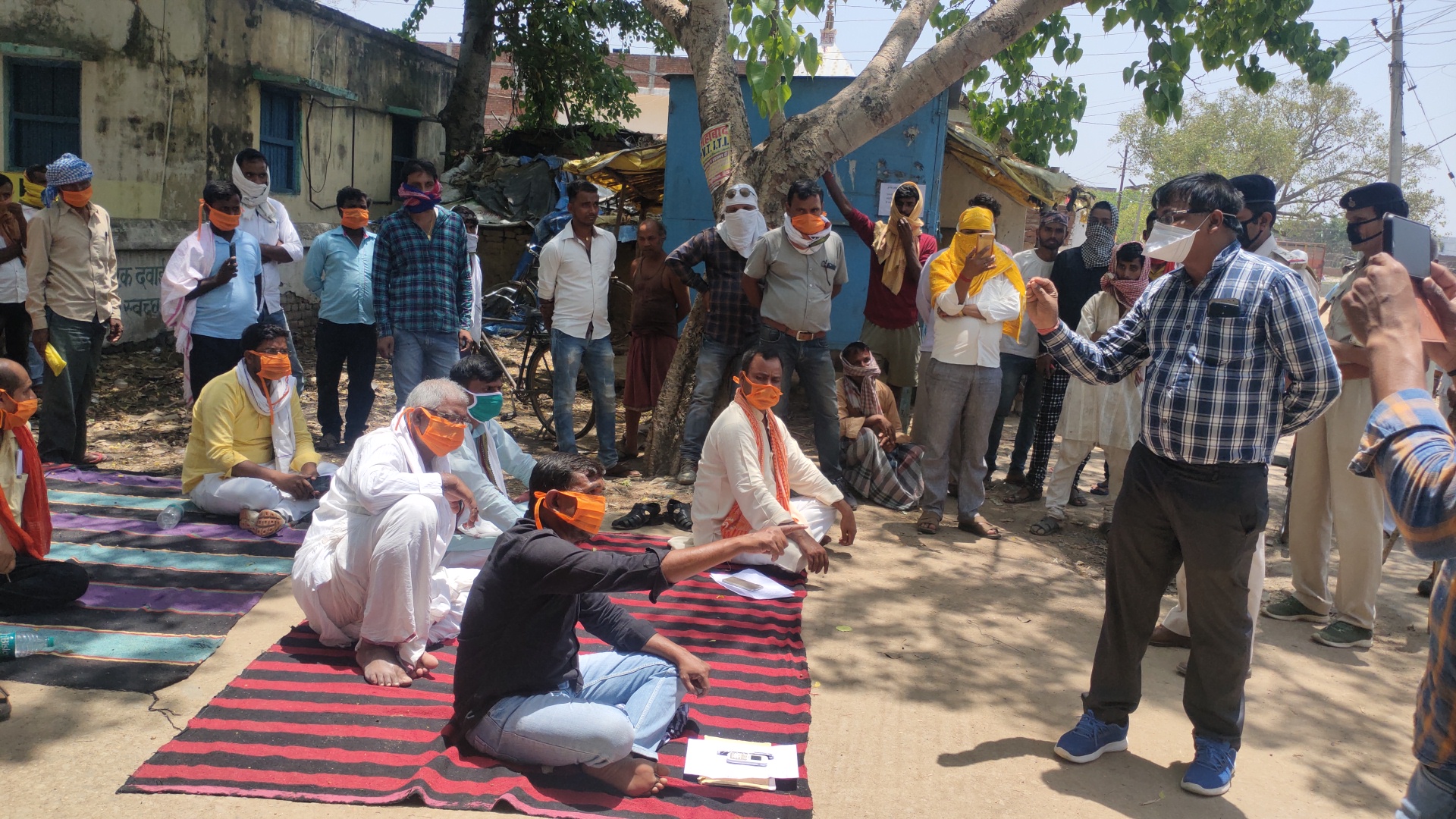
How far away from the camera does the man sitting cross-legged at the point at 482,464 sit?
194 inches

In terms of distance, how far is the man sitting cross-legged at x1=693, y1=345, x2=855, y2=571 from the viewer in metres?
4.95

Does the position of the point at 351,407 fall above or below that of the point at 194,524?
above

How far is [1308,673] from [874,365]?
9.82 ft

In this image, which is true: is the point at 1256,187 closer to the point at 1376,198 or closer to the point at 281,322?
the point at 1376,198

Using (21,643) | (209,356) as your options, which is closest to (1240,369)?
(21,643)

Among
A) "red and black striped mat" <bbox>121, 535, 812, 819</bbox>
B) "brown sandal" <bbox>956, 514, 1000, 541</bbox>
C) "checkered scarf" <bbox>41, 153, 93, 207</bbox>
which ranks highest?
"checkered scarf" <bbox>41, 153, 93, 207</bbox>

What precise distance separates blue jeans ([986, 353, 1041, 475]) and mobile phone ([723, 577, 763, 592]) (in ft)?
10.1

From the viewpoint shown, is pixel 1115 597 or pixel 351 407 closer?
pixel 1115 597

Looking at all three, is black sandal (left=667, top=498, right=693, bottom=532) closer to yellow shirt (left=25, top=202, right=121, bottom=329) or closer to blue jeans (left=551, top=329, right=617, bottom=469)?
blue jeans (left=551, top=329, right=617, bottom=469)

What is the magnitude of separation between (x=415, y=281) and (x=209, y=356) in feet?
4.33

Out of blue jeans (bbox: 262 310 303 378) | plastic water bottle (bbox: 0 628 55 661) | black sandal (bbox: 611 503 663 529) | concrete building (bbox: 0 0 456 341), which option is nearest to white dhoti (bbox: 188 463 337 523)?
blue jeans (bbox: 262 310 303 378)

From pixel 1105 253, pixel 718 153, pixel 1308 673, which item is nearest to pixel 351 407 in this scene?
pixel 718 153

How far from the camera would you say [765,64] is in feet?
19.2

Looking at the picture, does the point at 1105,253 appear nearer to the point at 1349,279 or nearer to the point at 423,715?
the point at 1349,279
